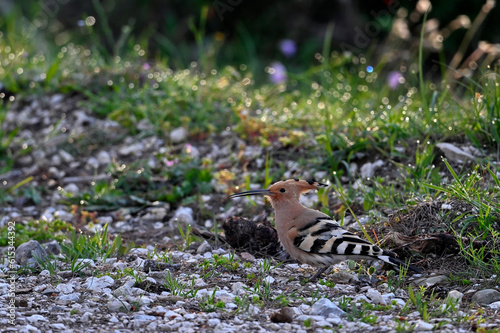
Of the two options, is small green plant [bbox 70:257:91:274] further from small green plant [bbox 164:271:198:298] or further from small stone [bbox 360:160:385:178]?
small stone [bbox 360:160:385:178]

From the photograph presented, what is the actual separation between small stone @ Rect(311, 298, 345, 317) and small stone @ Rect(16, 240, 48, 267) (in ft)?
4.94

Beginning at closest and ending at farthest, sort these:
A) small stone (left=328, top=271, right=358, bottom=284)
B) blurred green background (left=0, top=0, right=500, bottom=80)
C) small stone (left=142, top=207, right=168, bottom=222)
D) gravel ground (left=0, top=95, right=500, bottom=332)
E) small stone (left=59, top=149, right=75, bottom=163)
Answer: gravel ground (left=0, top=95, right=500, bottom=332) < small stone (left=328, top=271, right=358, bottom=284) < small stone (left=142, top=207, right=168, bottom=222) < small stone (left=59, top=149, right=75, bottom=163) < blurred green background (left=0, top=0, right=500, bottom=80)

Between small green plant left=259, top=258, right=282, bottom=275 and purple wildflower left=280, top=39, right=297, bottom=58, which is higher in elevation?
purple wildflower left=280, top=39, right=297, bottom=58

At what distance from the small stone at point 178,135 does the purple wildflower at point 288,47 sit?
11.9 feet

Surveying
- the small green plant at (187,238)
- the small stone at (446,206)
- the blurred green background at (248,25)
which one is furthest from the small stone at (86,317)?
the blurred green background at (248,25)

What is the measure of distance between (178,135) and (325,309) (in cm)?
293

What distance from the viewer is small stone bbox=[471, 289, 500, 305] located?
9.75ft

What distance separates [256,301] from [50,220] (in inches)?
81.8

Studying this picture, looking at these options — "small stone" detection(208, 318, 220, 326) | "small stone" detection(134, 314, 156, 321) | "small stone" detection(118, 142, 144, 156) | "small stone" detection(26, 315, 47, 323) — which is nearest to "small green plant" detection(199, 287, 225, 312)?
"small stone" detection(208, 318, 220, 326)

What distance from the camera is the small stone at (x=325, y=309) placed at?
2.86m

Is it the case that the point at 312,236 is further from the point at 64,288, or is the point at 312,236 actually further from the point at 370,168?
the point at 370,168

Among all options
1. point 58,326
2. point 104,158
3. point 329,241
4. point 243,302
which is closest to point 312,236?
point 329,241

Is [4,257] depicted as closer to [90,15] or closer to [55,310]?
[55,310]

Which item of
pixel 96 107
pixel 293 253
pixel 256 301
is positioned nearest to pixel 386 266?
pixel 293 253
